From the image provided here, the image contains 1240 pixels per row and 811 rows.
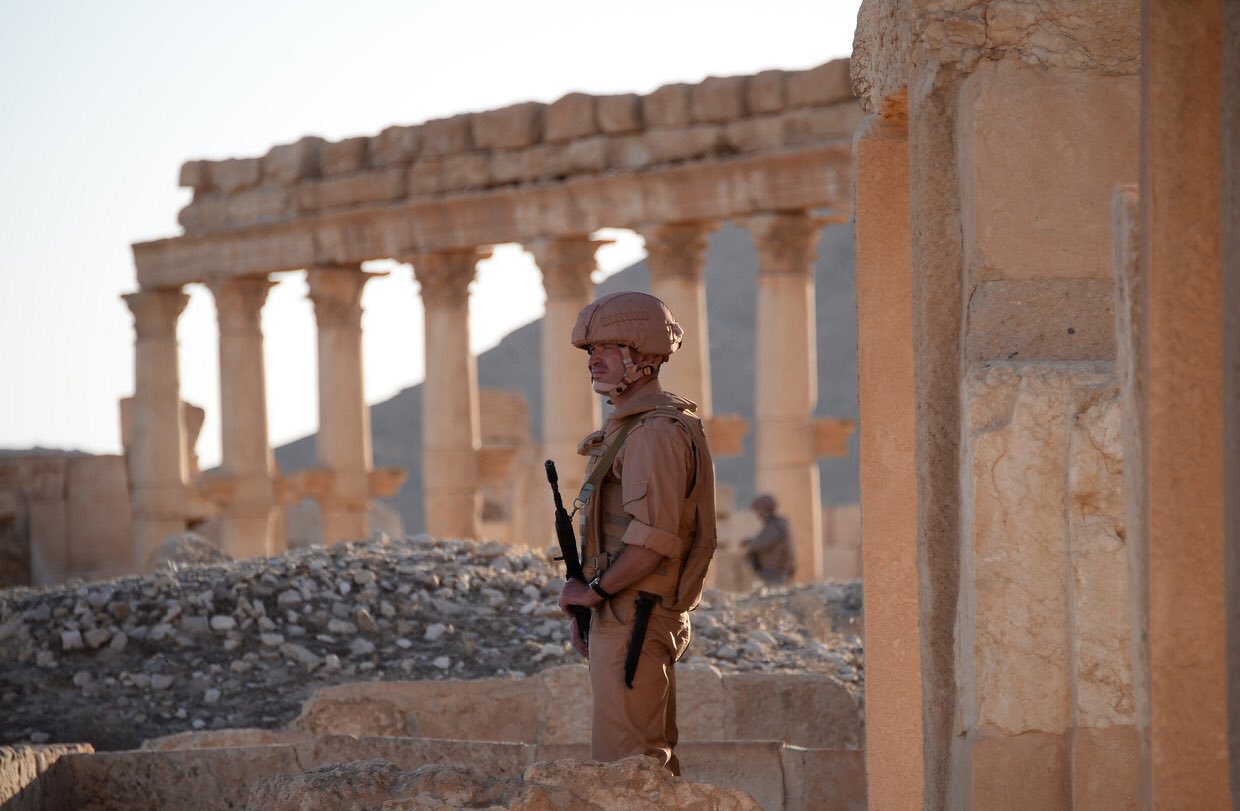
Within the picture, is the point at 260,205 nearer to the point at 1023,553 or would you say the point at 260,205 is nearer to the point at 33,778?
the point at 33,778

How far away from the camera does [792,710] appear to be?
9500 mm

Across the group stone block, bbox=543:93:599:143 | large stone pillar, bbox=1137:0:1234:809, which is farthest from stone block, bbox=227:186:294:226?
large stone pillar, bbox=1137:0:1234:809

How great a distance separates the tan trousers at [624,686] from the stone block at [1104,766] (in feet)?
5.38

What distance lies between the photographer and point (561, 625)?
1215 centimetres

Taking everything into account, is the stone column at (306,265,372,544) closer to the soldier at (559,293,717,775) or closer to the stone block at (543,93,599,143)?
the stone block at (543,93,599,143)

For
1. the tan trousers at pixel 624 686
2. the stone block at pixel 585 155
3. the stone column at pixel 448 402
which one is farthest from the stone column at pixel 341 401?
the tan trousers at pixel 624 686

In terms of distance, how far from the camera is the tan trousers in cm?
575

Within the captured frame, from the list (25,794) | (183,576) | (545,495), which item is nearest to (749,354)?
(545,495)

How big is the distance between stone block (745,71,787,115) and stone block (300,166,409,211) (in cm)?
516

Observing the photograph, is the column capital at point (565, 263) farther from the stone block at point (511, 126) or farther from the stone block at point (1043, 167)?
the stone block at point (1043, 167)

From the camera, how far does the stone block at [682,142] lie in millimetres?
20031

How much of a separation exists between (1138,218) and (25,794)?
4.95 metres

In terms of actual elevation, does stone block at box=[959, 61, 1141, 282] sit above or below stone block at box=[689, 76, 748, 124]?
below

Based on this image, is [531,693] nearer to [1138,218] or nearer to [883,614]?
[883,614]
